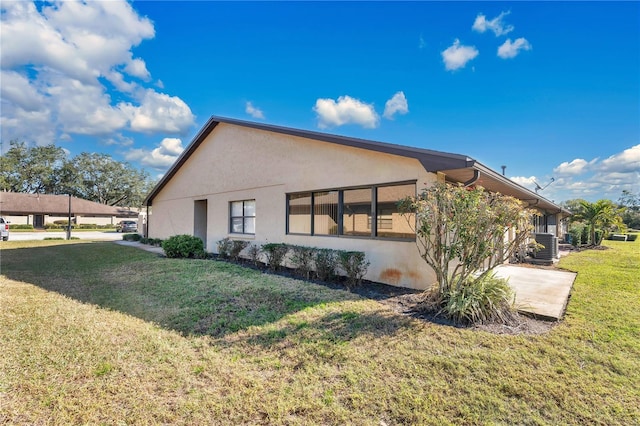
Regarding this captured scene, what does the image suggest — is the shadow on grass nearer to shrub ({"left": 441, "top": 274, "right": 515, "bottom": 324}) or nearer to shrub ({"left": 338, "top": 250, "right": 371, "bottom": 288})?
shrub ({"left": 338, "top": 250, "right": 371, "bottom": 288})

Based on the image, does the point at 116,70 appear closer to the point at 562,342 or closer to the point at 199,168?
the point at 199,168

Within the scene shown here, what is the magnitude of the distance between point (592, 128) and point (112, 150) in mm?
65841

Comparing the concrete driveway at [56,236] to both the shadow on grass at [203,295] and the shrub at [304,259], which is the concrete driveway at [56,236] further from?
the shrub at [304,259]

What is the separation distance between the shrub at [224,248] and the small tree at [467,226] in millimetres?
8270

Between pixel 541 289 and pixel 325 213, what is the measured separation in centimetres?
562

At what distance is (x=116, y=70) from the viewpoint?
573 inches

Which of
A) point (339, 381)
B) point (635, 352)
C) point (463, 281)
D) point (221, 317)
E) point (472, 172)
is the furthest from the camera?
point (472, 172)

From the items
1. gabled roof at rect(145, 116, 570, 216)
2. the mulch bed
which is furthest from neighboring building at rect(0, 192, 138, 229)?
the mulch bed

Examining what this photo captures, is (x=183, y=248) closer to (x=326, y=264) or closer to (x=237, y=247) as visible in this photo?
(x=237, y=247)

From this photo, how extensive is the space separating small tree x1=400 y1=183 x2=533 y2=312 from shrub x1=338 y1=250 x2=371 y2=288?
6.68 ft

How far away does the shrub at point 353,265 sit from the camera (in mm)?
7395

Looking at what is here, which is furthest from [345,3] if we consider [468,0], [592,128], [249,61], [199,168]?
[592,128]

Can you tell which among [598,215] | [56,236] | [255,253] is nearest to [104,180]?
[56,236]

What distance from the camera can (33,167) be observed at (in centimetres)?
4984
